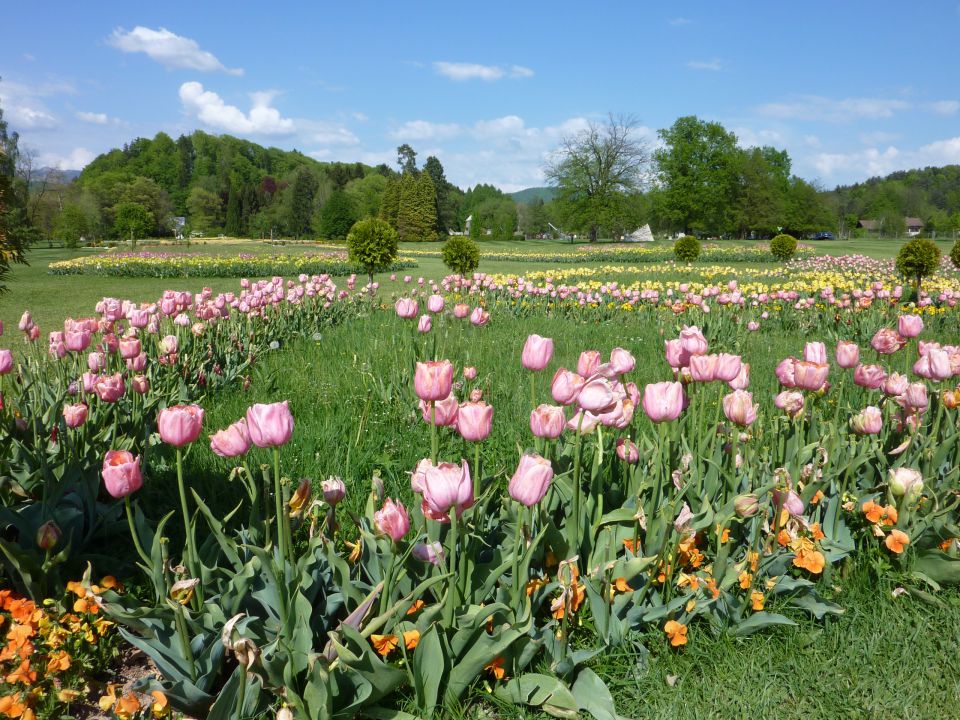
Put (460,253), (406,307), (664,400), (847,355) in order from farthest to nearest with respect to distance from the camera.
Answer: (460,253), (406,307), (847,355), (664,400)

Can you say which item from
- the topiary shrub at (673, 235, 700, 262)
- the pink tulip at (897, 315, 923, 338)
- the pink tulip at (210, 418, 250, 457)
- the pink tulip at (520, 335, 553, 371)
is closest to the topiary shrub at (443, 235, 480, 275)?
the pink tulip at (897, 315, 923, 338)

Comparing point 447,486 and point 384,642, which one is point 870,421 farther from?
point 384,642

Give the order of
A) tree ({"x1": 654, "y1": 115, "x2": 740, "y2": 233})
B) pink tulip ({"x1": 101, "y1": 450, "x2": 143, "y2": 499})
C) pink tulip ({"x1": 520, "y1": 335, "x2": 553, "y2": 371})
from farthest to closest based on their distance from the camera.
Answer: tree ({"x1": 654, "y1": 115, "x2": 740, "y2": 233}) < pink tulip ({"x1": 520, "y1": 335, "x2": 553, "y2": 371}) < pink tulip ({"x1": 101, "y1": 450, "x2": 143, "y2": 499})

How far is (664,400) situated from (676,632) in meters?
0.72

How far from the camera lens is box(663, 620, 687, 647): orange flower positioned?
1.96m

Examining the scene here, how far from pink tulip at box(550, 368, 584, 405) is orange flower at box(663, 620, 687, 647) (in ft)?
2.56

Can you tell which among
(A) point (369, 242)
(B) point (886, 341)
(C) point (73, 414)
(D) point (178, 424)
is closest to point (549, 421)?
(D) point (178, 424)

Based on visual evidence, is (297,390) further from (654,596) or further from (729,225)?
(729,225)

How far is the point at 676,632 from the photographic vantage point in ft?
6.46

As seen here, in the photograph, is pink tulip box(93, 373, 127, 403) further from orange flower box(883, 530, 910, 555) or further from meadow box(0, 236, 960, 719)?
orange flower box(883, 530, 910, 555)

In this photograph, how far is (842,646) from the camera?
2.04 metres

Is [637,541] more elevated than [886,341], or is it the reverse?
[886,341]

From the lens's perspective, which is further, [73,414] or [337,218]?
[337,218]

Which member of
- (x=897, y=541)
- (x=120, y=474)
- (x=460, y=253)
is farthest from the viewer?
(x=460, y=253)
